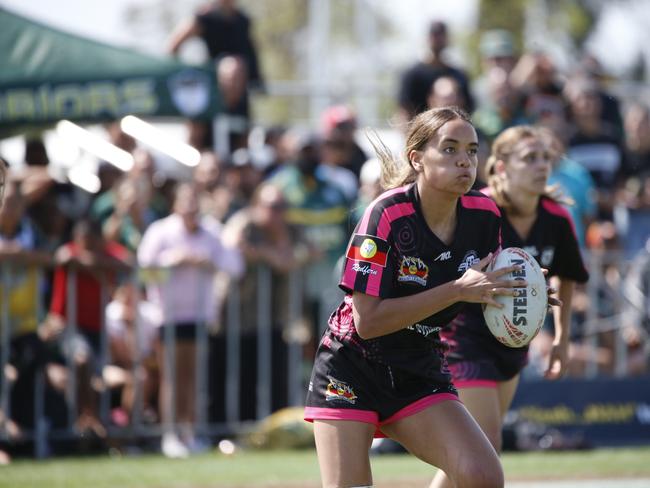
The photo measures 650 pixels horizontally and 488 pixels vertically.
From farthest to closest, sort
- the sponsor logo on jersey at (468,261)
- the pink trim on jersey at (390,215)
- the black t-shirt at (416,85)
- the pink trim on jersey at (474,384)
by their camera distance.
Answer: the black t-shirt at (416,85)
the pink trim on jersey at (474,384)
the sponsor logo on jersey at (468,261)
the pink trim on jersey at (390,215)

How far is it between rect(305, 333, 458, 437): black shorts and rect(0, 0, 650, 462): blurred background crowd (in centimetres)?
385

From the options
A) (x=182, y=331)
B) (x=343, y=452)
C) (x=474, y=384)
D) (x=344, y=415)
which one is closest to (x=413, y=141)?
(x=344, y=415)

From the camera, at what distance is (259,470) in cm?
886

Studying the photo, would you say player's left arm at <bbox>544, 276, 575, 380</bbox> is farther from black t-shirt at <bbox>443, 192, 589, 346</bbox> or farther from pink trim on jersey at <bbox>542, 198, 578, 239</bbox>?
pink trim on jersey at <bbox>542, 198, 578, 239</bbox>

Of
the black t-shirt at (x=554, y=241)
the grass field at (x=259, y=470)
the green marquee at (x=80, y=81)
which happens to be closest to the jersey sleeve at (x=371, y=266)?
the black t-shirt at (x=554, y=241)

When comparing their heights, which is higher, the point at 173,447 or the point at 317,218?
the point at 317,218

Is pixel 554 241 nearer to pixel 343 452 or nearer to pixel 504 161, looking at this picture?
pixel 504 161

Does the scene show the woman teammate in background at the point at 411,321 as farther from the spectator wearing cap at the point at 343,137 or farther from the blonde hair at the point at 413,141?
the spectator wearing cap at the point at 343,137

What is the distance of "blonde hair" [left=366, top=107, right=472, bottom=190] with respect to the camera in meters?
5.02

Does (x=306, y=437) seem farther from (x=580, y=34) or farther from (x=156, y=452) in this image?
(x=580, y=34)

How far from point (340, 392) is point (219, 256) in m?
5.38

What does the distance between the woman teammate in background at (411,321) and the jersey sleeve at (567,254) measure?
54.7 inches

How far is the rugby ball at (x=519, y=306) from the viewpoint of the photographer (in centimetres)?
486

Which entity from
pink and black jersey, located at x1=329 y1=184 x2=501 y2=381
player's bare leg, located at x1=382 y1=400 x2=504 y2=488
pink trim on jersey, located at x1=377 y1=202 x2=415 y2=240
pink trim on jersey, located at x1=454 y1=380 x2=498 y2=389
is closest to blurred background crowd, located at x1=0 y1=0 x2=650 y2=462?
pink trim on jersey, located at x1=454 y1=380 x2=498 y2=389
